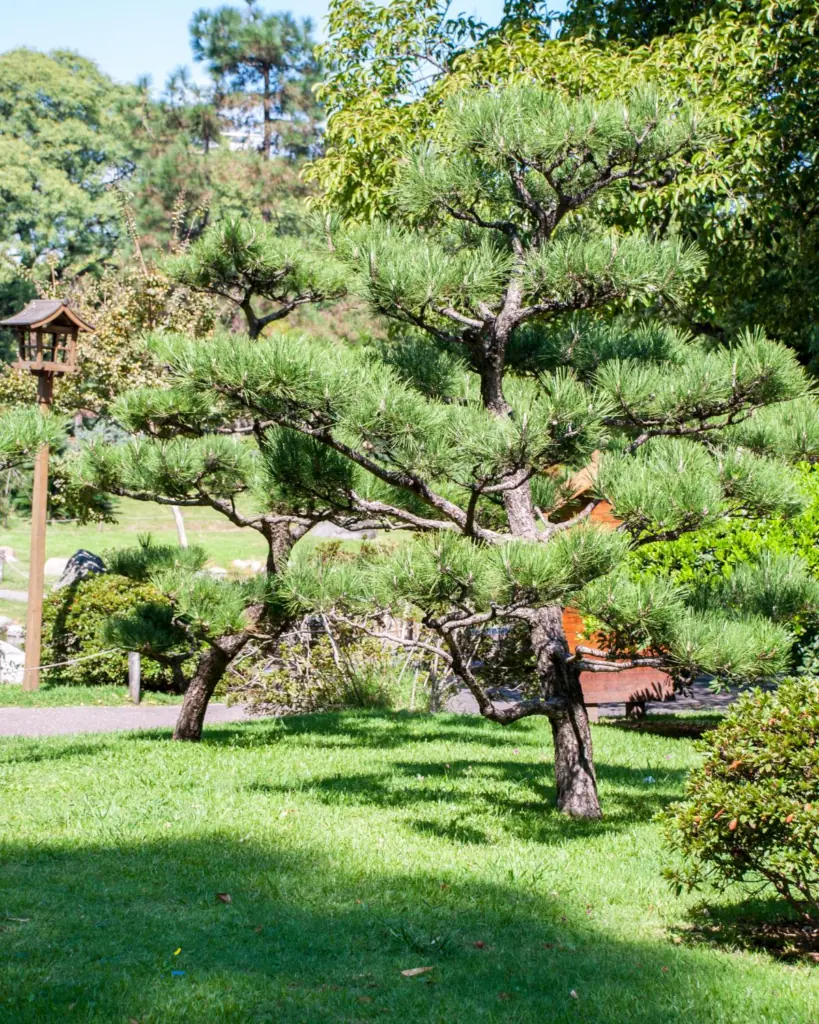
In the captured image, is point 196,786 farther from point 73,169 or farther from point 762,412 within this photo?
point 73,169

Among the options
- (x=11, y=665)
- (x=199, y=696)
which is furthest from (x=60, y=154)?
(x=199, y=696)

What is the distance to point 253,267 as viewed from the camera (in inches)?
260

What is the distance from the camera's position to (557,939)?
12.0 feet

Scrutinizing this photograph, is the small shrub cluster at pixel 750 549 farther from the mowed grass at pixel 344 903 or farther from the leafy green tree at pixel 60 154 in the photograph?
the leafy green tree at pixel 60 154

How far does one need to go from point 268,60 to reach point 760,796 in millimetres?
30496

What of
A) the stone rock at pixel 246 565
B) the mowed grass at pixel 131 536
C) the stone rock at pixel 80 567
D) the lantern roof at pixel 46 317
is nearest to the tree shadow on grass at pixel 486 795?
the lantern roof at pixel 46 317

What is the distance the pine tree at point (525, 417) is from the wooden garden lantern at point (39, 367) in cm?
556

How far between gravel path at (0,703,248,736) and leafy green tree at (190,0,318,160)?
23211mm

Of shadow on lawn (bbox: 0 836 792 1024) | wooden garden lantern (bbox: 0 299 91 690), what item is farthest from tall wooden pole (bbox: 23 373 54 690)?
shadow on lawn (bbox: 0 836 792 1024)

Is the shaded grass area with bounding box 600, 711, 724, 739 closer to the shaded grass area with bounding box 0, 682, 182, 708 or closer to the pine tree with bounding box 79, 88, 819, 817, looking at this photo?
the pine tree with bounding box 79, 88, 819, 817

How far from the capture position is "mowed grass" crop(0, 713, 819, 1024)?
3.07 metres

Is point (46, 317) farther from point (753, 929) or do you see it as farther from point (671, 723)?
point (753, 929)

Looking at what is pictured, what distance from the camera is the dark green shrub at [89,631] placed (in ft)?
38.5

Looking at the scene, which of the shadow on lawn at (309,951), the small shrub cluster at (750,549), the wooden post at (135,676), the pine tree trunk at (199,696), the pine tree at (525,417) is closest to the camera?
the shadow on lawn at (309,951)
